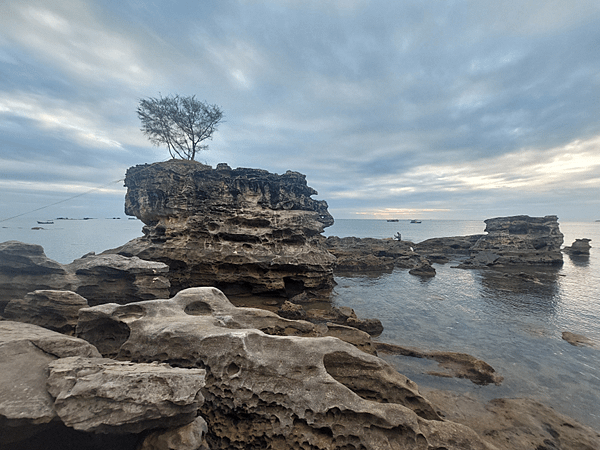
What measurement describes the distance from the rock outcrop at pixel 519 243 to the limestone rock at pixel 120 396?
42.1 m

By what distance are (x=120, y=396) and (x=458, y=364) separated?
12399mm

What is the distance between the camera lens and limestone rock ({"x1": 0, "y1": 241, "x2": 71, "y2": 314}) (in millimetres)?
10742

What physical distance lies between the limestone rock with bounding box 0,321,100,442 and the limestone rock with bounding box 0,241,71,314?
23.4 feet

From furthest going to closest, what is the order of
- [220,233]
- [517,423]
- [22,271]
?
[220,233] < [22,271] < [517,423]

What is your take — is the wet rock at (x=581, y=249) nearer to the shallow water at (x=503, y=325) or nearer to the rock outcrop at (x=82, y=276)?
the shallow water at (x=503, y=325)

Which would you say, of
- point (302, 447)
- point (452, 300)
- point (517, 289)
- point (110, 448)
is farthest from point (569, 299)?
point (110, 448)

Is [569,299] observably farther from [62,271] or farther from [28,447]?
[62,271]

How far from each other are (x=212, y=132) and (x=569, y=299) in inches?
1397

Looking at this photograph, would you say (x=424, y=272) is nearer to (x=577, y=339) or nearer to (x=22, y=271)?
(x=577, y=339)

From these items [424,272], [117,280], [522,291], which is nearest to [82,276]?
[117,280]

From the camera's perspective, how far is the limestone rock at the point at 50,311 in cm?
908

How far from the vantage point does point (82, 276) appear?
490 inches

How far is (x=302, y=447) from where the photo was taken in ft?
17.0

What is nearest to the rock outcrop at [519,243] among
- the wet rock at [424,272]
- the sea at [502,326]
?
the sea at [502,326]
